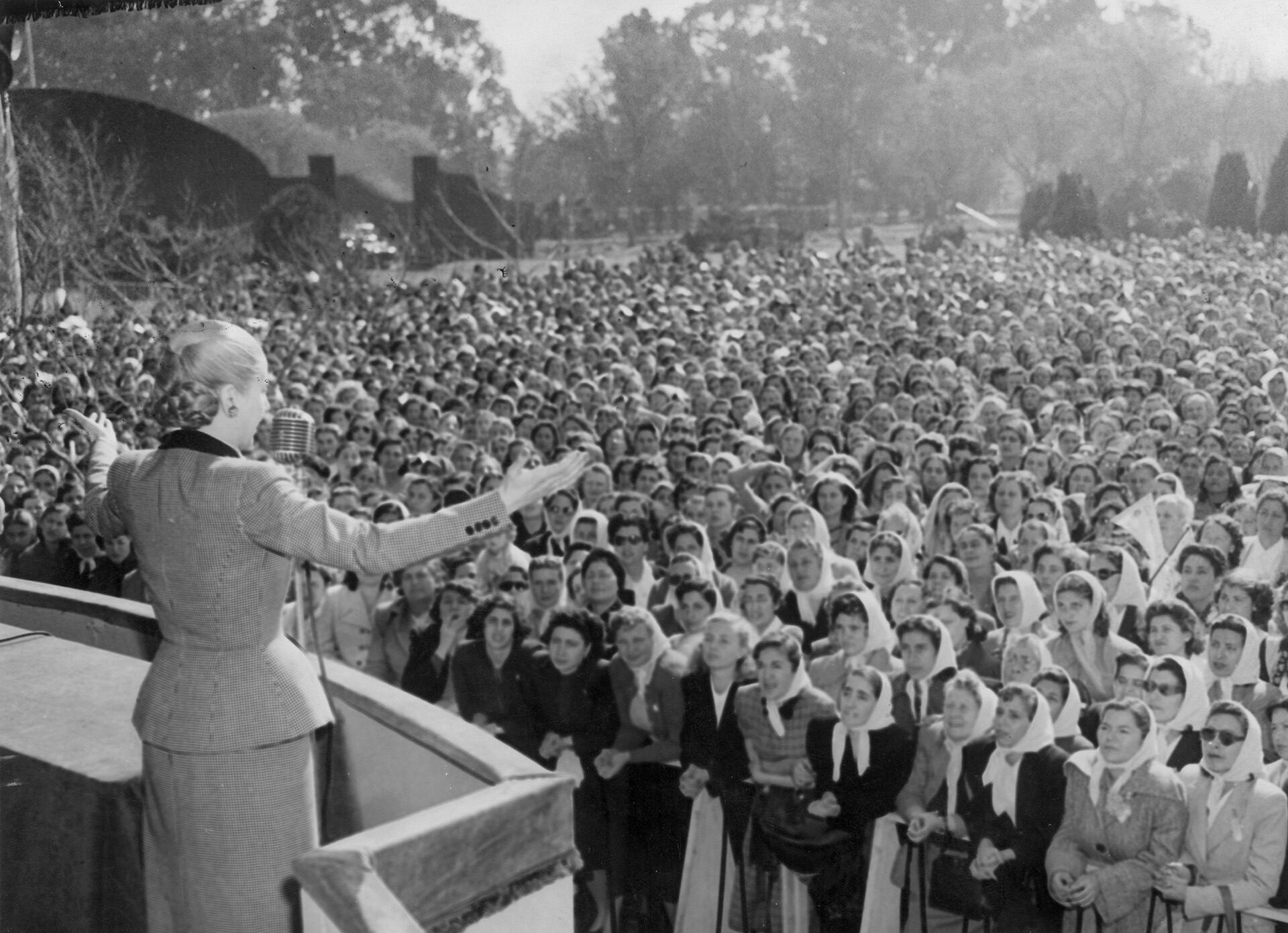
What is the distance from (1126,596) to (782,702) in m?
2.18

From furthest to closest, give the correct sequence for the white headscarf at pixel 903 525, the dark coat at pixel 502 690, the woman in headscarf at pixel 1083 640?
the white headscarf at pixel 903 525 → the woman in headscarf at pixel 1083 640 → the dark coat at pixel 502 690

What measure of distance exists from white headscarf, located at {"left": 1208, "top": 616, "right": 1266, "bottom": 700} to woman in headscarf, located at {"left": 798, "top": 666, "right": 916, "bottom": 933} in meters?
1.37

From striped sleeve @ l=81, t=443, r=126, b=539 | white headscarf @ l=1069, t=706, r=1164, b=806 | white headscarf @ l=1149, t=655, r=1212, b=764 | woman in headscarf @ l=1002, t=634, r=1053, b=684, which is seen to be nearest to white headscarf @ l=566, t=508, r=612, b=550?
woman in headscarf @ l=1002, t=634, r=1053, b=684

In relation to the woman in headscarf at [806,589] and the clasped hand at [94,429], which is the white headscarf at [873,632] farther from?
the clasped hand at [94,429]

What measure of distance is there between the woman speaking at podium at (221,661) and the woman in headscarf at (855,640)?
3.43 metres

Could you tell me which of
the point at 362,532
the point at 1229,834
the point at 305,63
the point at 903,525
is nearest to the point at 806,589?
the point at 903,525

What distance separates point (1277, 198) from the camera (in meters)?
23.9

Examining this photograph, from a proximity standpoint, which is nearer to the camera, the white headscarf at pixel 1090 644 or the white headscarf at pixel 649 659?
the white headscarf at pixel 649 659

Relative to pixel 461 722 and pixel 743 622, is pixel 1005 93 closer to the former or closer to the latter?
pixel 743 622

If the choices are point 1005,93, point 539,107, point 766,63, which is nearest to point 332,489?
point 539,107

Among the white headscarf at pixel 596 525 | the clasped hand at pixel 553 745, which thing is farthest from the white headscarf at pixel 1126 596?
the white headscarf at pixel 596 525

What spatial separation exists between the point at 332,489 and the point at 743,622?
3.72m

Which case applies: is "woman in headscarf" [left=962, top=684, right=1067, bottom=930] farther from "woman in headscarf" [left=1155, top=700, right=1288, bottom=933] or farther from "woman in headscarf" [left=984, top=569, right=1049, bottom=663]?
"woman in headscarf" [left=984, top=569, right=1049, bottom=663]

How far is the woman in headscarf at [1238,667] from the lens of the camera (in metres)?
5.24
